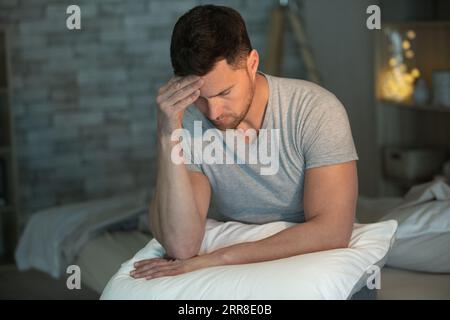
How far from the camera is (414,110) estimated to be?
155 inches

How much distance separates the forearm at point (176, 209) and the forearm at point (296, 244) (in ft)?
0.34

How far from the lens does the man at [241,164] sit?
1544 millimetres

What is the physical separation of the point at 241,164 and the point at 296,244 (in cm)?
25

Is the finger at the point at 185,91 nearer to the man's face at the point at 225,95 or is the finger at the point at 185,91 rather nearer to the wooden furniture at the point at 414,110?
the man's face at the point at 225,95

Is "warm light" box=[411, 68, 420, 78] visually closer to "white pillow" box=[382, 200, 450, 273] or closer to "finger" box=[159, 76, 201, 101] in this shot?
"white pillow" box=[382, 200, 450, 273]

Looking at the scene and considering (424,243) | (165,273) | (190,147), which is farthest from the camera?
(424,243)

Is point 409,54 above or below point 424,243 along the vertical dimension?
above

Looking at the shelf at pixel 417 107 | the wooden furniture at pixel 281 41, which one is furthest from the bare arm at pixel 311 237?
the wooden furniture at pixel 281 41

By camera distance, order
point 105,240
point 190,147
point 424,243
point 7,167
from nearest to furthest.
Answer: point 190,147
point 424,243
point 105,240
point 7,167

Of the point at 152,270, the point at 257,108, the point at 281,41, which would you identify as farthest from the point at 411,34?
the point at 152,270

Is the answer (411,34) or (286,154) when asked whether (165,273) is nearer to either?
(286,154)

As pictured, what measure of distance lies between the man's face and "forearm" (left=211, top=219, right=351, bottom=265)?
10.8 inches

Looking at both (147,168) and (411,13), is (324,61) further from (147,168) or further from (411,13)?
(147,168)
